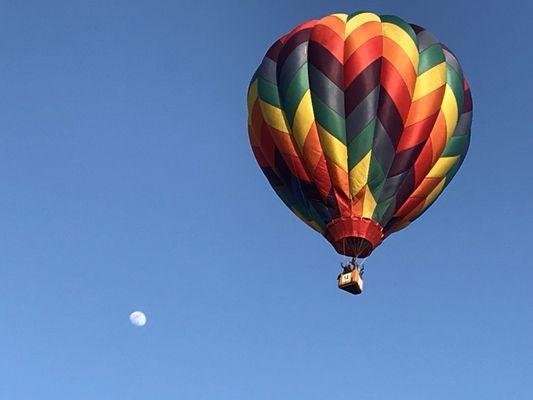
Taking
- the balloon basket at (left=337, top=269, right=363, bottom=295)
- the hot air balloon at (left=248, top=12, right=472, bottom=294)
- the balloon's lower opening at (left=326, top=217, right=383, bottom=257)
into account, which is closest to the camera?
the balloon basket at (left=337, top=269, right=363, bottom=295)

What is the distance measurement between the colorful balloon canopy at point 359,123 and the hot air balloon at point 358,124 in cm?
2

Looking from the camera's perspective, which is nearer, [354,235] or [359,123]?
[354,235]

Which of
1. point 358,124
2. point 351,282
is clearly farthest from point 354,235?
point 358,124

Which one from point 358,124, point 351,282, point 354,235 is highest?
point 358,124

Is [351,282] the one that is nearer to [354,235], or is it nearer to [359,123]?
[354,235]

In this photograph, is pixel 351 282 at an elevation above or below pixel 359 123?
below

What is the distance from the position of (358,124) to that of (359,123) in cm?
3

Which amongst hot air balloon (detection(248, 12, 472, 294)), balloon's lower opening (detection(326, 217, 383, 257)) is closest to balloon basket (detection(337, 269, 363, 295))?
hot air balloon (detection(248, 12, 472, 294))

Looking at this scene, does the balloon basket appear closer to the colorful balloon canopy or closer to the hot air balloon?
the hot air balloon

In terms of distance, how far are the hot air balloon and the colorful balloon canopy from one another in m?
0.02

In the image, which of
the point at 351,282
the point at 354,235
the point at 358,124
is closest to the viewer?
the point at 351,282

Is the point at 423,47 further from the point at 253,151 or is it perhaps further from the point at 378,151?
the point at 253,151

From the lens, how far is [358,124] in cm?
2703

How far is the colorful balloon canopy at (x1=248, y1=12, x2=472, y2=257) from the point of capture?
27.0 metres
